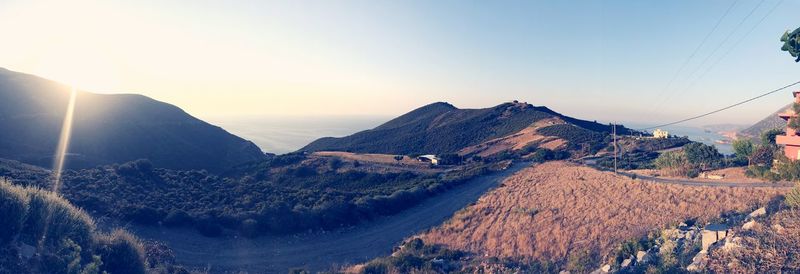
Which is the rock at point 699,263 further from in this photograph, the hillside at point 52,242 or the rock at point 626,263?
the hillside at point 52,242

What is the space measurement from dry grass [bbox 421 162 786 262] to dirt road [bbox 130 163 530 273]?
208cm

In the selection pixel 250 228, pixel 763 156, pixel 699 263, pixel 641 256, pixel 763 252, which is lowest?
pixel 250 228

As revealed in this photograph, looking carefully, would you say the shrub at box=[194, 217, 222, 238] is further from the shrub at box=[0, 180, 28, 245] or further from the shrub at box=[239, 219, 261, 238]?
the shrub at box=[0, 180, 28, 245]

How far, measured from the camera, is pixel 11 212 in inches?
309

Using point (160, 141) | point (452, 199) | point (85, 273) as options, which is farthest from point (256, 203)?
point (160, 141)

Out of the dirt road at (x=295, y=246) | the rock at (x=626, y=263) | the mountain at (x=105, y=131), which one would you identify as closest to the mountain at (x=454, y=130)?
the mountain at (x=105, y=131)

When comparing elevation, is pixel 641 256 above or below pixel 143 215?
above

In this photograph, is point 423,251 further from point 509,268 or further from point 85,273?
point 85,273

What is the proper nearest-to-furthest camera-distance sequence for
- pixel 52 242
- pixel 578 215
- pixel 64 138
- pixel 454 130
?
pixel 52 242 → pixel 578 215 → pixel 64 138 → pixel 454 130

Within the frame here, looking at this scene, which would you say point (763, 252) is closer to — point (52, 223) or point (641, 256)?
point (641, 256)

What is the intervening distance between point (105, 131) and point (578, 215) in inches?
2339

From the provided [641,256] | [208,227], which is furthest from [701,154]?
[208,227]

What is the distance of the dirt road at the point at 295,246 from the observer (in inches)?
661

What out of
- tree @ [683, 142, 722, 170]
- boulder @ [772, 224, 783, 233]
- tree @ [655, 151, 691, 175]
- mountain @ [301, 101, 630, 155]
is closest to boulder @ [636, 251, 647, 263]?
boulder @ [772, 224, 783, 233]
